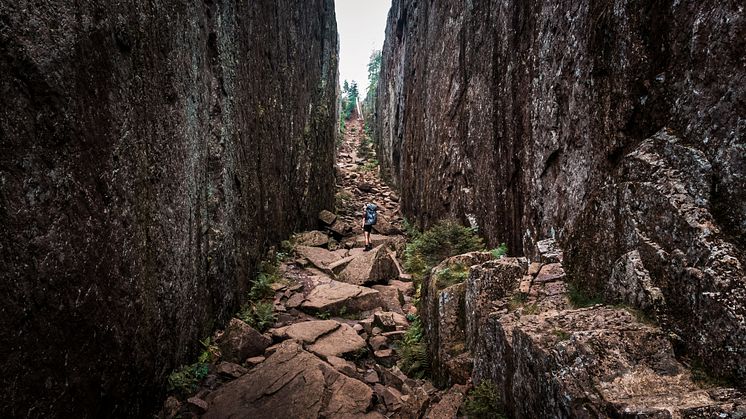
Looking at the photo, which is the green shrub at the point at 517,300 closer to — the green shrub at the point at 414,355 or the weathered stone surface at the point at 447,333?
the weathered stone surface at the point at 447,333

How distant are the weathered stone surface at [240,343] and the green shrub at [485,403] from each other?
438 cm

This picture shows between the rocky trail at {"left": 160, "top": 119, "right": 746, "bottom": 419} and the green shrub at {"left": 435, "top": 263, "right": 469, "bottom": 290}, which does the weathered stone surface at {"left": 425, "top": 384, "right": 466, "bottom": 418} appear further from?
the green shrub at {"left": 435, "top": 263, "right": 469, "bottom": 290}

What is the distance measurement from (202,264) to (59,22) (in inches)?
187

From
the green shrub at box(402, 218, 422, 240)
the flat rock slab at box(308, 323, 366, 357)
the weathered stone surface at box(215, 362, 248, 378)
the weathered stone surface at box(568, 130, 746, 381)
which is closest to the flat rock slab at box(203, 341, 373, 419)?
the weathered stone surface at box(215, 362, 248, 378)

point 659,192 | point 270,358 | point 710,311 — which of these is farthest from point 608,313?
point 270,358

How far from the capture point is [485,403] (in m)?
4.87

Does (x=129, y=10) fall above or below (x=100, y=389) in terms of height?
above

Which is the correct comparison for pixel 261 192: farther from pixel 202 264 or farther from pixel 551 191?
pixel 551 191

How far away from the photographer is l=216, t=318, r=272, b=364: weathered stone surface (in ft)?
24.1

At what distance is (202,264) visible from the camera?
7430mm

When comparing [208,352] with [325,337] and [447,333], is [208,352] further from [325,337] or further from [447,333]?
[447,333]

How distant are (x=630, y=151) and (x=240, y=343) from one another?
7219mm

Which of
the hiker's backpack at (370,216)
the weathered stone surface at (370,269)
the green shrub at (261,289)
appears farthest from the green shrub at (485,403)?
the hiker's backpack at (370,216)

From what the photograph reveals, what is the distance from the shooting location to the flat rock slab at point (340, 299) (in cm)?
1012
